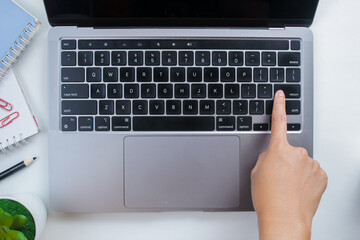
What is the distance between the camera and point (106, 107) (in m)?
0.53

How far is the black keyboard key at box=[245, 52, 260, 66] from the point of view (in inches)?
20.9

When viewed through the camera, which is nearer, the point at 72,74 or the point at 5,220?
the point at 5,220

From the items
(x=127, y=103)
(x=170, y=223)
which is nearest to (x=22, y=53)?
(x=127, y=103)

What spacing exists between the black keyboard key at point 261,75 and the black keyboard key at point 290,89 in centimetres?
3

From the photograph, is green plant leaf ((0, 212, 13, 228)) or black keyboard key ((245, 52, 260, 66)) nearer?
green plant leaf ((0, 212, 13, 228))

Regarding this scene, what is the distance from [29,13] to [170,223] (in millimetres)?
511

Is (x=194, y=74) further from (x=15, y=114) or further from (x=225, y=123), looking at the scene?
(x=15, y=114)

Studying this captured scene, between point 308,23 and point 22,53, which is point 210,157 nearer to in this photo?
point 308,23

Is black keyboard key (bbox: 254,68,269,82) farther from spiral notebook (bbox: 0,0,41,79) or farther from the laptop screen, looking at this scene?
spiral notebook (bbox: 0,0,41,79)

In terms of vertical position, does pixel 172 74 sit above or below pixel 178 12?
below

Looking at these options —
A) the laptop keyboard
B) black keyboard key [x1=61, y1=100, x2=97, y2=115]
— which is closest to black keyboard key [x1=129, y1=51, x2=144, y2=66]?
the laptop keyboard

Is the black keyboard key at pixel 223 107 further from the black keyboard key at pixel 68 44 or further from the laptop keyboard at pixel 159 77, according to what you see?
the black keyboard key at pixel 68 44

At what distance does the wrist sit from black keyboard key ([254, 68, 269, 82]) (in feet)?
0.83

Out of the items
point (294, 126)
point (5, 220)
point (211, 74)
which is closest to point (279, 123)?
point (294, 126)
